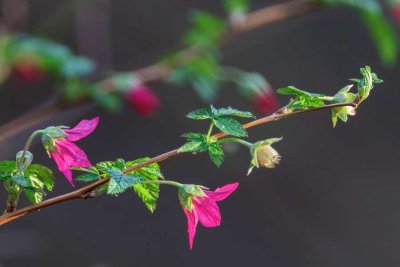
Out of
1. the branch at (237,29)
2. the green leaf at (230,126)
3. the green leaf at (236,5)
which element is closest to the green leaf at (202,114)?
the green leaf at (230,126)

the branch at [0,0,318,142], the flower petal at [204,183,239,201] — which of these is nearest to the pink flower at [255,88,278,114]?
the branch at [0,0,318,142]

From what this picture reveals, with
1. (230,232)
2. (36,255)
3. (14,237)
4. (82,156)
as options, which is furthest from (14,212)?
(230,232)

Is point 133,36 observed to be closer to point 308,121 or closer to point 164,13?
point 164,13

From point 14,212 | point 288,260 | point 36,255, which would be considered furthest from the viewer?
point 288,260

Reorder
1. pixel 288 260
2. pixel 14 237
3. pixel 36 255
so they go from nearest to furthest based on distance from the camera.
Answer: pixel 14 237
pixel 36 255
pixel 288 260

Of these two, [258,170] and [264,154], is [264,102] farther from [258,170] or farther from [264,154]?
[258,170]

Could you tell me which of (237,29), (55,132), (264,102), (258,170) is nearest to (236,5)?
(237,29)

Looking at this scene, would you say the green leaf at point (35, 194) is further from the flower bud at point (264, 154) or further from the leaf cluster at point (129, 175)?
the flower bud at point (264, 154)
